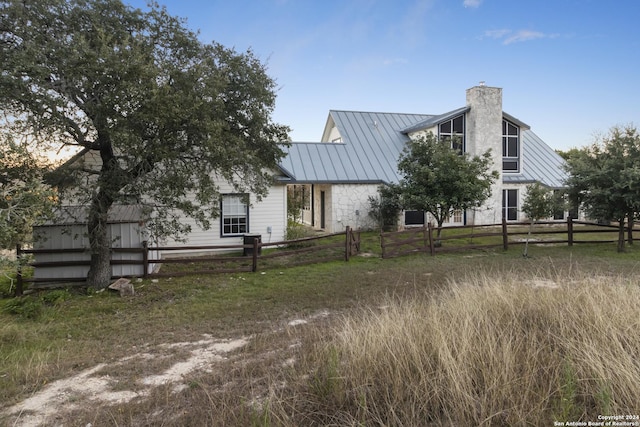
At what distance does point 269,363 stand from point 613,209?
588 inches

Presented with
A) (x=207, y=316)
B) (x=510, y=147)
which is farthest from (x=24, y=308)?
(x=510, y=147)

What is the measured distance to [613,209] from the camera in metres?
14.3

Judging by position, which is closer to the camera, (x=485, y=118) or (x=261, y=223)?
(x=261, y=223)

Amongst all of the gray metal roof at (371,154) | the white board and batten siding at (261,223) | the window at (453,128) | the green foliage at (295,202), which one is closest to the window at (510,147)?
the gray metal roof at (371,154)

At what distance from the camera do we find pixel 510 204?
75.4ft

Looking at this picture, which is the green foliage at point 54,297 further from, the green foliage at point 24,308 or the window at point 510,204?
the window at point 510,204

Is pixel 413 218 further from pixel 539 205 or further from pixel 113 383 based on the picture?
pixel 113 383

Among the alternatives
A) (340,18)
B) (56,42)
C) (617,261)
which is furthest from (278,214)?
(617,261)

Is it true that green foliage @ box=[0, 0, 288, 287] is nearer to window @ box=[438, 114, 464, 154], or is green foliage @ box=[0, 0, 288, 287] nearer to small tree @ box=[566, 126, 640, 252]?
small tree @ box=[566, 126, 640, 252]

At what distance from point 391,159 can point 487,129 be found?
5.68 m

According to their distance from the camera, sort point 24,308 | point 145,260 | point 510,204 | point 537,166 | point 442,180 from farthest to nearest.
Result: 1. point 537,166
2. point 510,204
3. point 442,180
4. point 145,260
5. point 24,308

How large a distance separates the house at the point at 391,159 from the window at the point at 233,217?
3.70 metres

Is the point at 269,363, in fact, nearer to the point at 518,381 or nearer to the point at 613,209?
the point at 518,381

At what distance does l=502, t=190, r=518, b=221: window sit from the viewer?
2284 centimetres
